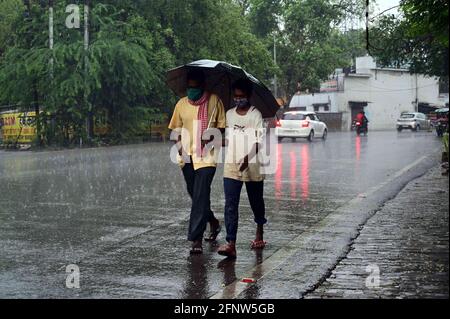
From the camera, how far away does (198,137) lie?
6887mm

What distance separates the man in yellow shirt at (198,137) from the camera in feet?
22.6

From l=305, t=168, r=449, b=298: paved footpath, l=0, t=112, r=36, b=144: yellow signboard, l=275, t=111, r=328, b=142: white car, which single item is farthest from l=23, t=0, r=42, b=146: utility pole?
l=305, t=168, r=449, b=298: paved footpath

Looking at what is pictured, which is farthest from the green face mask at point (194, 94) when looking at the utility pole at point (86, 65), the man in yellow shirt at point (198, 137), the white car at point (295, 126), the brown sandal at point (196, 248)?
the white car at point (295, 126)

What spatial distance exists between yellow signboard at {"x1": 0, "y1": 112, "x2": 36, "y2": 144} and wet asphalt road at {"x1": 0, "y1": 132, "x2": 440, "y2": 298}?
1446 centimetres

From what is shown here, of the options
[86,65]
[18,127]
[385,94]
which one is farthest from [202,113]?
[385,94]

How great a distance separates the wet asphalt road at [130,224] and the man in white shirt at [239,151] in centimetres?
41

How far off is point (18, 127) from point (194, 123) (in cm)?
2786

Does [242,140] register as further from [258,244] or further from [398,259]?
[398,259]

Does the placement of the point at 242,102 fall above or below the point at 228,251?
above

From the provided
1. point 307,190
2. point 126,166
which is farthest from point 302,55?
point 307,190

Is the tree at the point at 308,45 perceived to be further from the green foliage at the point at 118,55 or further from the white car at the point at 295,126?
the white car at the point at 295,126

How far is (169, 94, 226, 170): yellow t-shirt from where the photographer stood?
22.6ft

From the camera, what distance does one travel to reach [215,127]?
22.8ft

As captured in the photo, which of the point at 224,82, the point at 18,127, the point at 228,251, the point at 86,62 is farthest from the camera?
the point at 18,127
